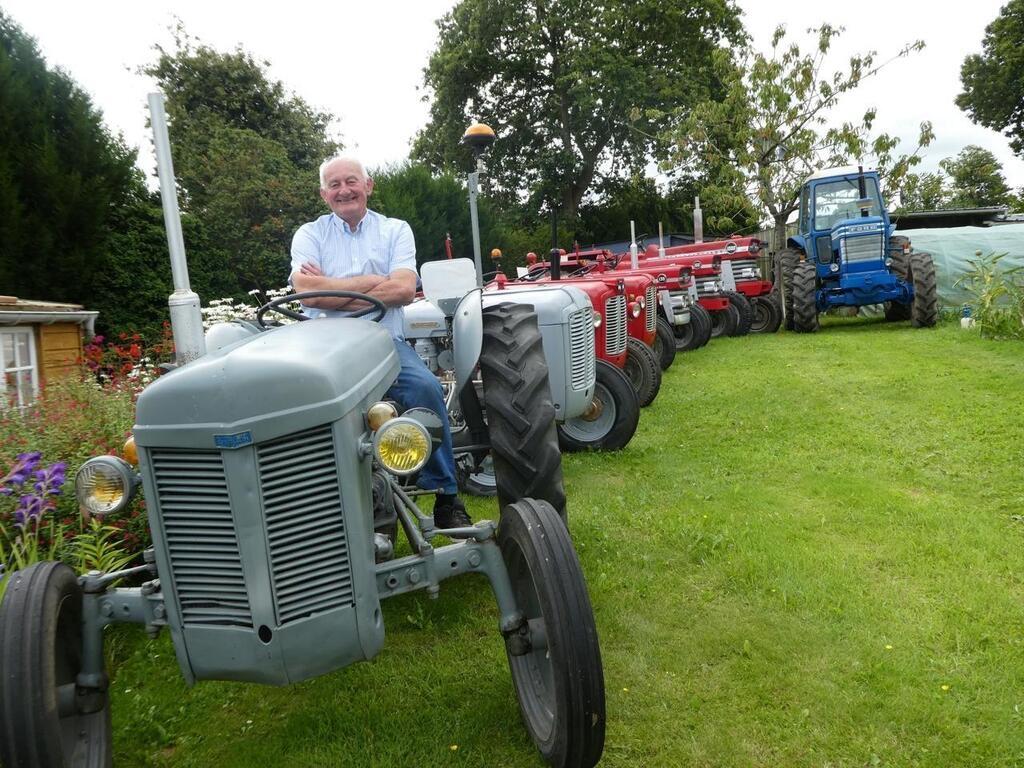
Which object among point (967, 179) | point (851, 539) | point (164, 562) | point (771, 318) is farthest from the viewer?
point (967, 179)

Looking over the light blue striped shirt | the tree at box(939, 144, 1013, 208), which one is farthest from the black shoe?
the tree at box(939, 144, 1013, 208)

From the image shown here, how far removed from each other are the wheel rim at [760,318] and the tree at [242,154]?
8.38 metres

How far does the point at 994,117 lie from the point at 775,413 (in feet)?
97.4

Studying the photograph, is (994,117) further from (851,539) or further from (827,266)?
(851,539)

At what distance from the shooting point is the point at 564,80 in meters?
24.1

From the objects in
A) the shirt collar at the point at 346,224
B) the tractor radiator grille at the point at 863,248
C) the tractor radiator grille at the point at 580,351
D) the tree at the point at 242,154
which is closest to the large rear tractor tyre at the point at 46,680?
the shirt collar at the point at 346,224

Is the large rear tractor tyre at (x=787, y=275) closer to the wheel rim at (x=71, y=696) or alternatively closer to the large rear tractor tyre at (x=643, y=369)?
the large rear tractor tyre at (x=643, y=369)

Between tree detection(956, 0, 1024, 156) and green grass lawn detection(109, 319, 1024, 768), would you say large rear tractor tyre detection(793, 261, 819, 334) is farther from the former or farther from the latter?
tree detection(956, 0, 1024, 156)

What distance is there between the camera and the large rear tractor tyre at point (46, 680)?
5.54ft

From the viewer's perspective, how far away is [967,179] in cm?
4116

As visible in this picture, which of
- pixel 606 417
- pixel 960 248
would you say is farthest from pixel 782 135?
pixel 606 417

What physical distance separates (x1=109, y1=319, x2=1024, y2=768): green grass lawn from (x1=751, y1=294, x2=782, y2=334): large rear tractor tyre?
28.1 feet

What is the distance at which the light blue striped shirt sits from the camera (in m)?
3.02

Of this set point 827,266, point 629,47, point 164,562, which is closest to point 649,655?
point 164,562
